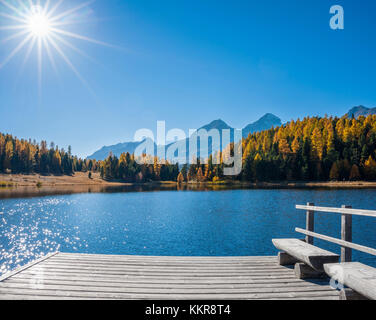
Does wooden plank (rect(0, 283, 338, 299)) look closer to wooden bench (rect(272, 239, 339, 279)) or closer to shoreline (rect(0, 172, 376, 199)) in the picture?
wooden bench (rect(272, 239, 339, 279))

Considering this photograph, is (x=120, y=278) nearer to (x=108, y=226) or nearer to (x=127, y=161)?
(x=108, y=226)

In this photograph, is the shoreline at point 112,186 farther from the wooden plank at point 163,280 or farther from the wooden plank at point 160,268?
the wooden plank at point 163,280

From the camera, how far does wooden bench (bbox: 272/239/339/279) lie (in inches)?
276

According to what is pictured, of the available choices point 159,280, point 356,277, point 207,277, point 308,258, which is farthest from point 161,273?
point 356,277

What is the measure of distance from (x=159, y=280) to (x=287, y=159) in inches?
4767

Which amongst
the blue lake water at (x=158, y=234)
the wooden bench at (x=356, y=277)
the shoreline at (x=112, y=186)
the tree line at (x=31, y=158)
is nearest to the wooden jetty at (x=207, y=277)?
the wooden bench at (x=356, y=277)

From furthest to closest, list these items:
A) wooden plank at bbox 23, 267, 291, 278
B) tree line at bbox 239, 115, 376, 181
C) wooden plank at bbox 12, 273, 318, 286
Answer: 1. tree line at bbox 239, 115, 376, 181
2. wooden plank at bbox 23, 267, 291, 278
3. wooden plank at bbox 12, 273, 318, 286

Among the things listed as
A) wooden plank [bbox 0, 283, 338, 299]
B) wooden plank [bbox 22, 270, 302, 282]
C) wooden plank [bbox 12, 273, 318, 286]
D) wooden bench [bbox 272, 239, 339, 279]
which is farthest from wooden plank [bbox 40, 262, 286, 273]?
wooden plank [bbox 0, 283, 338, 299]

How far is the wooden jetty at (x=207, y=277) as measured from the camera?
6.33 m

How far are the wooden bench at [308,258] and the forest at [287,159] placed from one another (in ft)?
375

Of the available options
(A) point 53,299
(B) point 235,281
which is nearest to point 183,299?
(B) point 235,281

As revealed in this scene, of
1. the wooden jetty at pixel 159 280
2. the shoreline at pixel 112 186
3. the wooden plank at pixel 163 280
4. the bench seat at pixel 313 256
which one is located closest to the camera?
the wooden jetty at pixel 159 280
